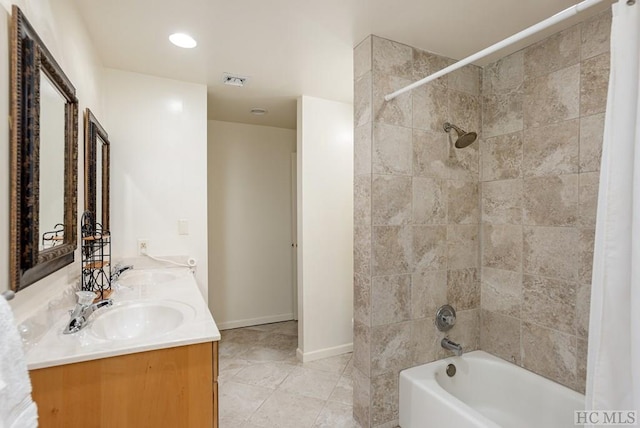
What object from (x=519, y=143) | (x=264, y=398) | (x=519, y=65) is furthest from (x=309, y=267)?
(x=519, y=65)

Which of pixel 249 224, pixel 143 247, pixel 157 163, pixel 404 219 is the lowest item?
pixel 143 247

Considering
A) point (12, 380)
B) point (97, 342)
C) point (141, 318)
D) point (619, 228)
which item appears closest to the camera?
point (12, 380)

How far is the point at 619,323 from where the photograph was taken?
3.11 feet

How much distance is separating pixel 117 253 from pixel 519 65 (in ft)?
10.0

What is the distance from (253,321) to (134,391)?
302cm

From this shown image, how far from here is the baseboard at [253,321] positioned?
3916 mm

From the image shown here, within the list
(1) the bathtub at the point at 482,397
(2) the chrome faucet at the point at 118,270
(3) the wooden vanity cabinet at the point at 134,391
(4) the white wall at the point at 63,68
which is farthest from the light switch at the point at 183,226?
(1) the bathtub at the point at 482,397

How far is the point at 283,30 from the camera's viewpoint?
1.96 m

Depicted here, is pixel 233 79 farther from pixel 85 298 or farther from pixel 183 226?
pixel 85 298

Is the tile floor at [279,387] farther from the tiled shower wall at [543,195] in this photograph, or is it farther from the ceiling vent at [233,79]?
the ceiling vent at [233,79]

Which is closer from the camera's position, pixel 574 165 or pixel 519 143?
pixel 574 165

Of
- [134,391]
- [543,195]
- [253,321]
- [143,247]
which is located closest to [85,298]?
[134,391]

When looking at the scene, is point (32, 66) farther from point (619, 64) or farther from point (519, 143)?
point (519, 143)

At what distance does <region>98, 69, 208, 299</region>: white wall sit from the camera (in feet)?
8.21
